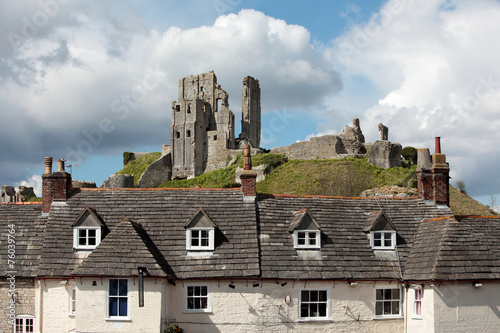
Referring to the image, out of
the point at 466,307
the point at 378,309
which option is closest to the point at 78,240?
the point at 378,309

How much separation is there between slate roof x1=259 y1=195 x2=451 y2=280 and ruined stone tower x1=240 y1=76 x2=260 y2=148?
207 ft

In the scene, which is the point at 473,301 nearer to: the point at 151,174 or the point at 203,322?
the point at 203,322

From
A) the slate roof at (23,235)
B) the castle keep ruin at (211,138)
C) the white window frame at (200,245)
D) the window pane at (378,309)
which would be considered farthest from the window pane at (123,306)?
the castle keep ruin at (211,138)

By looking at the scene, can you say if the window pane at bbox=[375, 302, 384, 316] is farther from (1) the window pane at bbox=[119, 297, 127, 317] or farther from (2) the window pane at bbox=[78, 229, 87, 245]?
(2) the window pane at bbox=[78, 229, 87, 245]

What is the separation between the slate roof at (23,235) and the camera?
21750mm

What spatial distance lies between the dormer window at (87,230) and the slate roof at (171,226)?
438mm

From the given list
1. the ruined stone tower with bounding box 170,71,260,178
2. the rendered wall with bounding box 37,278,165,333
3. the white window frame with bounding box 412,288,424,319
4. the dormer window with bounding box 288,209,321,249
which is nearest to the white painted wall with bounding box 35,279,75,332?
the rendered wall with bounding box 37,278,165,333

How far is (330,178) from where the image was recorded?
5709cm

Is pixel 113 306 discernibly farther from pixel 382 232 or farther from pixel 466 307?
pixel 466 307

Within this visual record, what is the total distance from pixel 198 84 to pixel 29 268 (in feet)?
227

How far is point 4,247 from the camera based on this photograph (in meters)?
22.6

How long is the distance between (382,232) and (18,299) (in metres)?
14.8

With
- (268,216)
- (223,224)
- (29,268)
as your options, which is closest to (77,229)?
(29,268)

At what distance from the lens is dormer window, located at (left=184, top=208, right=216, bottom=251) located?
2169 cm
